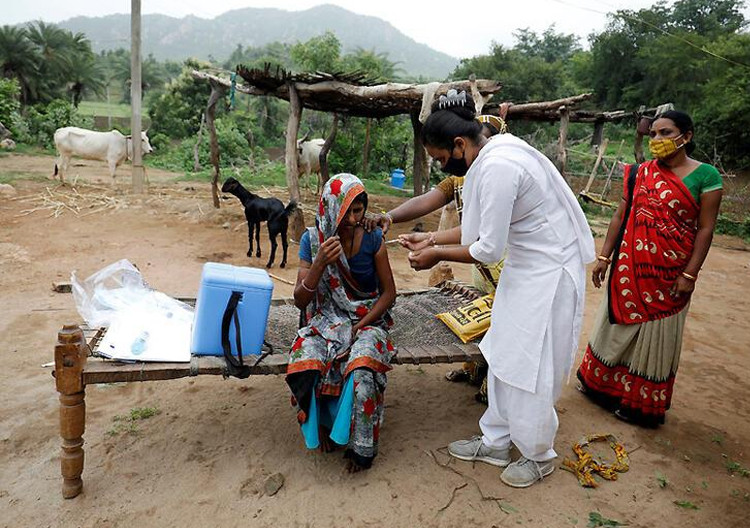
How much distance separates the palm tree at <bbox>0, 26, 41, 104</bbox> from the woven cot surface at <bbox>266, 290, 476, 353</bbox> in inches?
1045

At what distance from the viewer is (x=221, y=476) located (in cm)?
252

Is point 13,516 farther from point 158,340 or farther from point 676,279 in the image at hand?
point 676,279

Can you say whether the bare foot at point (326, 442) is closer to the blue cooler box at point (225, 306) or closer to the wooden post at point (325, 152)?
the blue cooler box at point (225, 306)

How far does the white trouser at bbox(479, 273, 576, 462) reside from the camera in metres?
2.25

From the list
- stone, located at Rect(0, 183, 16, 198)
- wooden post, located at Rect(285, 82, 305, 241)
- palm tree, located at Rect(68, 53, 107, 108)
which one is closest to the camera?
wooden post, located at Rect(285, 82, 305, 241)

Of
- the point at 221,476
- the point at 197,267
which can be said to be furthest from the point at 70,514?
the point at 197,267

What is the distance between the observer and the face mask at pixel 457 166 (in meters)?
2.27

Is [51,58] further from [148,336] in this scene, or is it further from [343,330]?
[343,330]

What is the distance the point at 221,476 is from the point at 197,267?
163 inches

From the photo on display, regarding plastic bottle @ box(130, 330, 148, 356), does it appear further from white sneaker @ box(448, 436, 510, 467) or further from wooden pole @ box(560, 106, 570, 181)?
wooden pole @ box(560, 106, 570, 181)

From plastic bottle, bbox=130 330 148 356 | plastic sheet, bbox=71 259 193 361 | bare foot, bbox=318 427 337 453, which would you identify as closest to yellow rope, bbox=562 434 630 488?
bare foot, bbox=318 427 337 453

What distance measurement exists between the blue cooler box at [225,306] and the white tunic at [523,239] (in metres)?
1.04

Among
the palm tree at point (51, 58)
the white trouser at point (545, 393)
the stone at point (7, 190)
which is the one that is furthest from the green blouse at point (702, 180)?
the palm tree at point (51, 58)

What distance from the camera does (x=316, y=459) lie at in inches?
104
